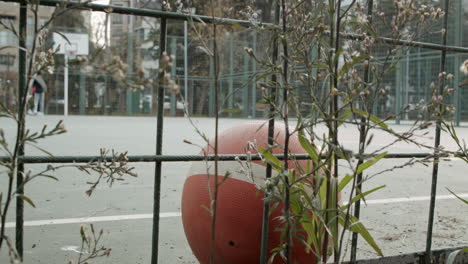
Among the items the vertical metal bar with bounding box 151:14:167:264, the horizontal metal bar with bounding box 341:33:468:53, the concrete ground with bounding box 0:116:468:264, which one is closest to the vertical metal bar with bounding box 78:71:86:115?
the concrete ground with bounding box 0:116:468:264

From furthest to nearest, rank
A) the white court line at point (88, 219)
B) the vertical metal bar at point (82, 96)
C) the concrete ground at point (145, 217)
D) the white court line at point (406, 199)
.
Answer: the vertical metal bar at point (82, 96) < the white court line at point (406, 199) < the white court line at point (88, 219) < the concrete ground at point (145, 217)

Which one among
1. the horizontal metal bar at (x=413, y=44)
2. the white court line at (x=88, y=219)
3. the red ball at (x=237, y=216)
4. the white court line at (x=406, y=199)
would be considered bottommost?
the white court line at (x=88, y=219)

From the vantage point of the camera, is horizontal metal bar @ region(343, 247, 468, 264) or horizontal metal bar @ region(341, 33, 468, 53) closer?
horizontal metal bar @ region(341, 33, 468, 53)

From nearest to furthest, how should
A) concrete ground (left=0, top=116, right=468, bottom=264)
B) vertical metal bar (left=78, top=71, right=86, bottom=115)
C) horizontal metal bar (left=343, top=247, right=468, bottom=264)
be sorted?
horizontal metal bar (left=343, top=247, right=468, bottom=264)
concrete ground (left=0, top=116, right=468, bottom=264)
vertical metal bar (left=78, top=71, right=86, bottom=115)

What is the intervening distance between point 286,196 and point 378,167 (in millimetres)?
6429

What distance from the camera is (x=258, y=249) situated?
2133mm

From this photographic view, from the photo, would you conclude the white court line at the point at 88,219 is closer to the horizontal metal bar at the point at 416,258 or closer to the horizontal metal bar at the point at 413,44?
the horizontal metal bar at the point at 416,258

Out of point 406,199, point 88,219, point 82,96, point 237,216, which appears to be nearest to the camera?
point 237,216

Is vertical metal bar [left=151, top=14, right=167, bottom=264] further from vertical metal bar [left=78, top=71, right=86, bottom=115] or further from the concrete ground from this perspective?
vertical metal bar [left=78, top=71, right=86, bottom=115]

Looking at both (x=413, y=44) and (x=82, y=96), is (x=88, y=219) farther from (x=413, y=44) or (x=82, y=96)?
(x=82, y=96)

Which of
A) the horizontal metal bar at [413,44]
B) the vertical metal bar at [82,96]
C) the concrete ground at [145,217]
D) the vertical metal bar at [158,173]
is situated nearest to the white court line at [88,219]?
the concrete ground at [145,217]

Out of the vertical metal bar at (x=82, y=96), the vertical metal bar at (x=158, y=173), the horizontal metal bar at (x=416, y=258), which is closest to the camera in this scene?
the vertical metal bar at (x=158, y=173)

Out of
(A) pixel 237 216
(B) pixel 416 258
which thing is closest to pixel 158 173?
(A) pixel 237 216

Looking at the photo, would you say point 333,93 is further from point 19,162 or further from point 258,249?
point 258,249
